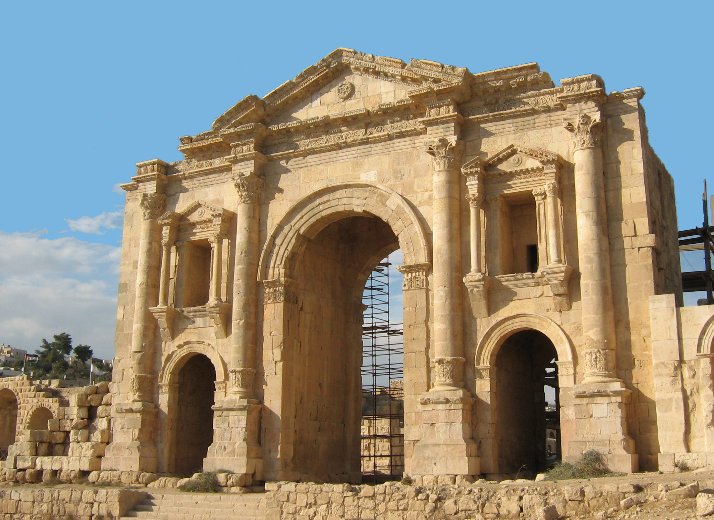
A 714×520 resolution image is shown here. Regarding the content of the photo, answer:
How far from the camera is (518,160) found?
720 inches

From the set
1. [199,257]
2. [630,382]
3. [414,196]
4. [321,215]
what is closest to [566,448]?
[630,382]

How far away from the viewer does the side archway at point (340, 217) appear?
62.7ft

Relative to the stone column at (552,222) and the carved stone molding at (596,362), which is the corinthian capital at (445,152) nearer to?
the stone column at (552,222)

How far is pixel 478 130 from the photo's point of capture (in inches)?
750

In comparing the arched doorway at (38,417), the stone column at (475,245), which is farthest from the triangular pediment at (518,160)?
the arched doorway at (38,417)

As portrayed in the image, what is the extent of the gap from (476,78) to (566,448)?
8459 mm

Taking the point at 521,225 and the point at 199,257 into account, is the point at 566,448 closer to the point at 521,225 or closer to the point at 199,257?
the point at 521,225

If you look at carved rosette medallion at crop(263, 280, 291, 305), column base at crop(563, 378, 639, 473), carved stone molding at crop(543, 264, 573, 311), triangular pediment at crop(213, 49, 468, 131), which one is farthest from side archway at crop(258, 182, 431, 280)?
column base at crop(563, 378, 639, 473)

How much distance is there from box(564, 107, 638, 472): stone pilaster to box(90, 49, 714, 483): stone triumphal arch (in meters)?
0.04

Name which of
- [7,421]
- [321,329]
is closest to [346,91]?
[321,329]

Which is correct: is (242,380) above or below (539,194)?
below

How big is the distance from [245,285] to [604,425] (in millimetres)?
9214

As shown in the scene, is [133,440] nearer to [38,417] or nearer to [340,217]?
[340,217]

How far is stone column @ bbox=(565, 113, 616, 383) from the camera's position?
16.3 m
